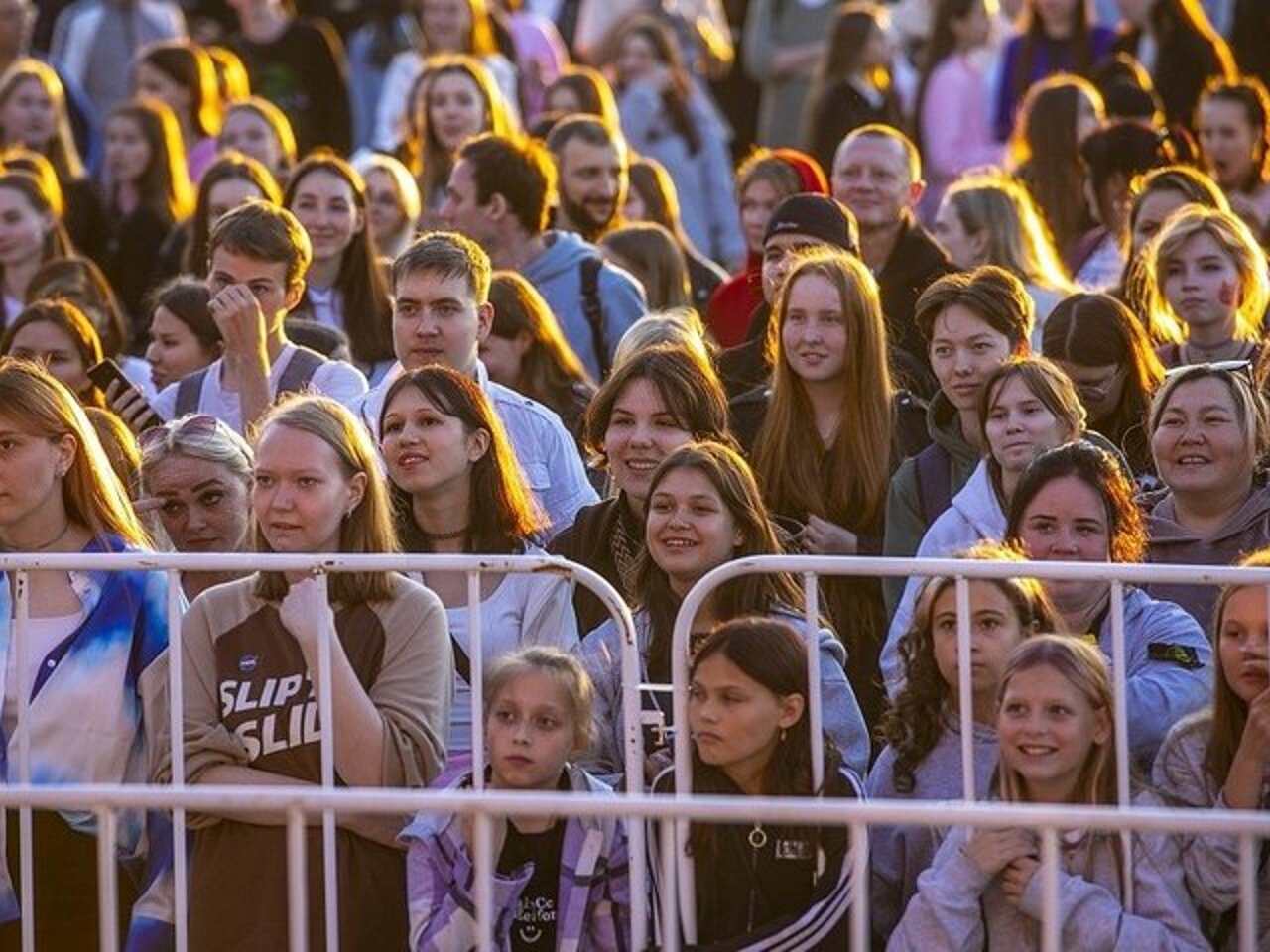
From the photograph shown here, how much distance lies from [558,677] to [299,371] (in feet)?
9.57

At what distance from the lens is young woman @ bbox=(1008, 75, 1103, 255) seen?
12.3 meters

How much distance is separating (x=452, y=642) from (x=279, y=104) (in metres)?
9.14

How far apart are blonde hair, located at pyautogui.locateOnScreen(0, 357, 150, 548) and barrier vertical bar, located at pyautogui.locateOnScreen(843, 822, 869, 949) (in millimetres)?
2321

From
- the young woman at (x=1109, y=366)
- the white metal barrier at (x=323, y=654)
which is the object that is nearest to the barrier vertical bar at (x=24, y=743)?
the white metal barrier at (x=323, y=654)

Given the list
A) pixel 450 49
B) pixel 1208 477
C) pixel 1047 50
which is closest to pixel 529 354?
pixel 1208 477

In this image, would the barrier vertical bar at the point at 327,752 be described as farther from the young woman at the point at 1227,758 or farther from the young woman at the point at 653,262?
the young woman at the point at 653,262

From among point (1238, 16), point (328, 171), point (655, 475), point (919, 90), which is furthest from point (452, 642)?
point (1238, 16)

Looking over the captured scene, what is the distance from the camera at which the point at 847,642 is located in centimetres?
825

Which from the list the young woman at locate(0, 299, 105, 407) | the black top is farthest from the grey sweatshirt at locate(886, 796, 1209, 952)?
the young woman at locate(0, 299, 105, 407)

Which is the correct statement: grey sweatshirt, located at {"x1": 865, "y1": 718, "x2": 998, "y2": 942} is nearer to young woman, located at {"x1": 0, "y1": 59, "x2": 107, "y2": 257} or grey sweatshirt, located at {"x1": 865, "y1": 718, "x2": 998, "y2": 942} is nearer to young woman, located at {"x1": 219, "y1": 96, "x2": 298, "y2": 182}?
young woman, located at {"x1": 219, "y1": 96, "x2": 298, "y2": 182}

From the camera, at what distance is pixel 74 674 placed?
7.30m

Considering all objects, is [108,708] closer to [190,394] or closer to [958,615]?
[958,615]

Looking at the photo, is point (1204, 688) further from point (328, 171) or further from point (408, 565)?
point (328, 171)

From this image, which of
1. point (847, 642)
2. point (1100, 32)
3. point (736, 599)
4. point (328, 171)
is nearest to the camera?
point (736, 599)
